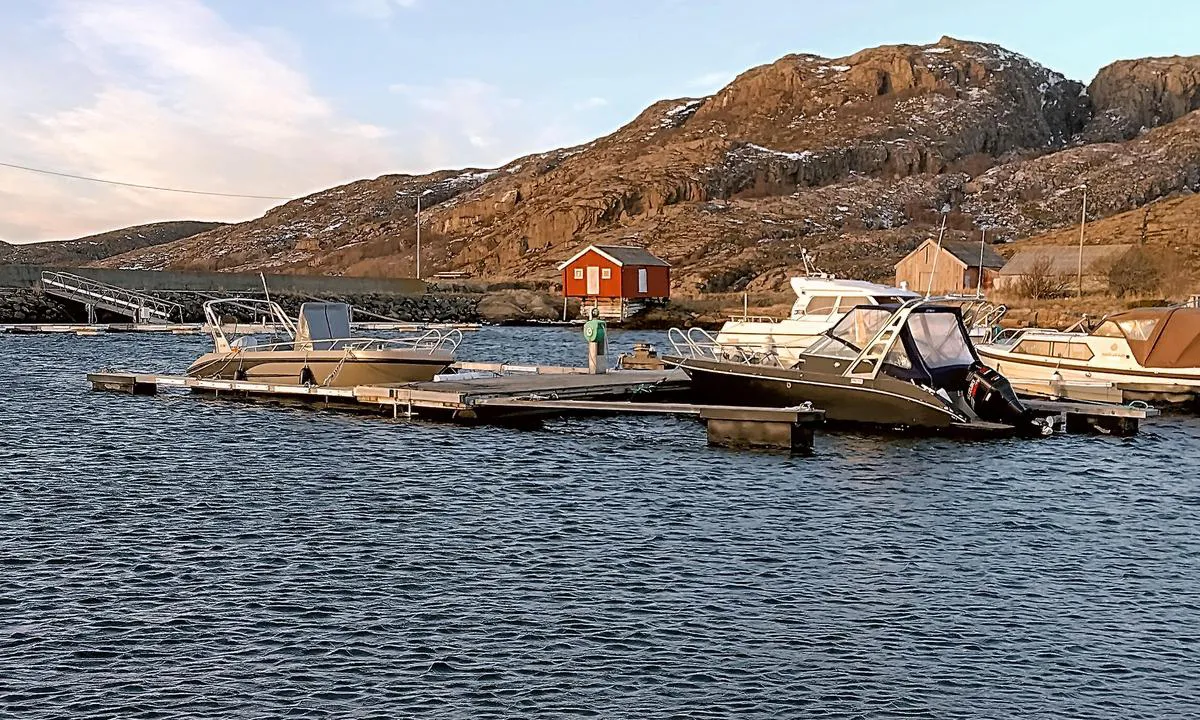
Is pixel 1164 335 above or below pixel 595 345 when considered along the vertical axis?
above

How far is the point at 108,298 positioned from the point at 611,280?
119 feet

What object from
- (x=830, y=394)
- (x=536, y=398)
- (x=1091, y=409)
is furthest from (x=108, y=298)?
(x=1091, y=409)

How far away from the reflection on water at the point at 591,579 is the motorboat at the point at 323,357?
5878 mm

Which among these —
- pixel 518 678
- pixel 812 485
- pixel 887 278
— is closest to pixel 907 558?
pixel 812 485

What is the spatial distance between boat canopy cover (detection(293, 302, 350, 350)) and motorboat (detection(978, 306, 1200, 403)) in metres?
20.3

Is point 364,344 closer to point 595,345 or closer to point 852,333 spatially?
point 595,345

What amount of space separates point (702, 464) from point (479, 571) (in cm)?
966

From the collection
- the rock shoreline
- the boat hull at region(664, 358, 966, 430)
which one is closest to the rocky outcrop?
the rock shoreline

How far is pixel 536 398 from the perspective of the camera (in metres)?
29.8

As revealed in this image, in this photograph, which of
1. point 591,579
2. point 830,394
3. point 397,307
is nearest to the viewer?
point 591,579

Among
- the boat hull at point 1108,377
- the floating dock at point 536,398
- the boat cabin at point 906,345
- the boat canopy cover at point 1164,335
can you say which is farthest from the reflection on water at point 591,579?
the boat canopy cover at point 1164,335

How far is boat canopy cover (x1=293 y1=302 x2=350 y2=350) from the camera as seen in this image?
33.8 m

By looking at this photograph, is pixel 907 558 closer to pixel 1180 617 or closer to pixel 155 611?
pixel 1180 617

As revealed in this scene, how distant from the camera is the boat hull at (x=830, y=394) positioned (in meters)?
27.9
